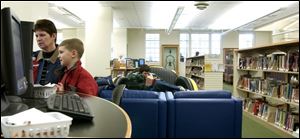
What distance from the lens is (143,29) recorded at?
1367 centimetres

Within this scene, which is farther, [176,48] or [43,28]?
[176,48]

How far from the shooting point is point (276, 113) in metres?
4.38

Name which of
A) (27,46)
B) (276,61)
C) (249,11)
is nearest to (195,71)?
(249,11)

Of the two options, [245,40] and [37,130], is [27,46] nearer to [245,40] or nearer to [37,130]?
[37,130]

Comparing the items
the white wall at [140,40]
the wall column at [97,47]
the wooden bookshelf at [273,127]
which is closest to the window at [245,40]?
the white wall at [140,40]

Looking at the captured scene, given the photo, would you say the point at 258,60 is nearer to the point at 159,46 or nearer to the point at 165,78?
the point at 165,78

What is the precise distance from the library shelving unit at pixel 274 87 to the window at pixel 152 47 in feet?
26.6

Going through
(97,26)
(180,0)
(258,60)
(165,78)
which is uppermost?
(180,0)

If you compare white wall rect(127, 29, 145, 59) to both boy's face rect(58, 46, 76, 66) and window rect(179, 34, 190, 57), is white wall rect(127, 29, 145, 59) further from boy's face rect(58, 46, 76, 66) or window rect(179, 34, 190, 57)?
boy's face rect(58, 46, 76, 66)

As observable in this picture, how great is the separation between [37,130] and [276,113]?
4.36 meters

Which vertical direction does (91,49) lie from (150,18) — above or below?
below

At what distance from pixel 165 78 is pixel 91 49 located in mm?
2015

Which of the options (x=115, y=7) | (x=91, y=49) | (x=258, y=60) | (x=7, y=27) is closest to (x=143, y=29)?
(x=115, y=7)

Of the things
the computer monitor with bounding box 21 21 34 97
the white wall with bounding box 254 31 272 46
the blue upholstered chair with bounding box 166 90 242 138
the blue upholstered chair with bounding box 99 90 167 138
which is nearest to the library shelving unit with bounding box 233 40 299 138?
the blue upholstered chair with bounding box 166 90 242 138
